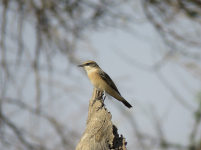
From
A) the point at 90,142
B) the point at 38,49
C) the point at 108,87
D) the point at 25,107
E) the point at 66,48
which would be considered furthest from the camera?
the point at 66,48

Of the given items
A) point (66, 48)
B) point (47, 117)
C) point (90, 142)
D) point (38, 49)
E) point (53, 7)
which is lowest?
point (90, 142)

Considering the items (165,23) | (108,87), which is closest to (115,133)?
(108,87)

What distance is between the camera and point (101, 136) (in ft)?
11.3

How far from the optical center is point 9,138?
620 cm

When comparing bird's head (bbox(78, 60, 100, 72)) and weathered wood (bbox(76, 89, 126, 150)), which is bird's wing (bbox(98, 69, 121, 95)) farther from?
weathered wood (bbox(76, 89, 126, 150))

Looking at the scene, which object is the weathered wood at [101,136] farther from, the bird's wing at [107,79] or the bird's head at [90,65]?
the bird's head at [90,65]

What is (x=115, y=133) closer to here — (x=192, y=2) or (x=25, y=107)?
(x=25, y=107)

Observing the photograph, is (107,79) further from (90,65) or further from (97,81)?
(90,65)

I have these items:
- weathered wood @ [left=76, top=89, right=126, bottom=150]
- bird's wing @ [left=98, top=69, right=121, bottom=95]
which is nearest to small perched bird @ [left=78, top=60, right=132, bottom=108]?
bird's wing @ [left=98, top=69, right=121, bottom=95]

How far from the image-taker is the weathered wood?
334cm

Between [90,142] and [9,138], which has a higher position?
[9,138]

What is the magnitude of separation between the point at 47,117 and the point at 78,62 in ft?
5.35

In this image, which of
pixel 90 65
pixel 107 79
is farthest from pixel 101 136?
pixel 90 65

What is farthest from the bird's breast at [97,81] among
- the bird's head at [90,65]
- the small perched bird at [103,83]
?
the bird's head at [90,65]
